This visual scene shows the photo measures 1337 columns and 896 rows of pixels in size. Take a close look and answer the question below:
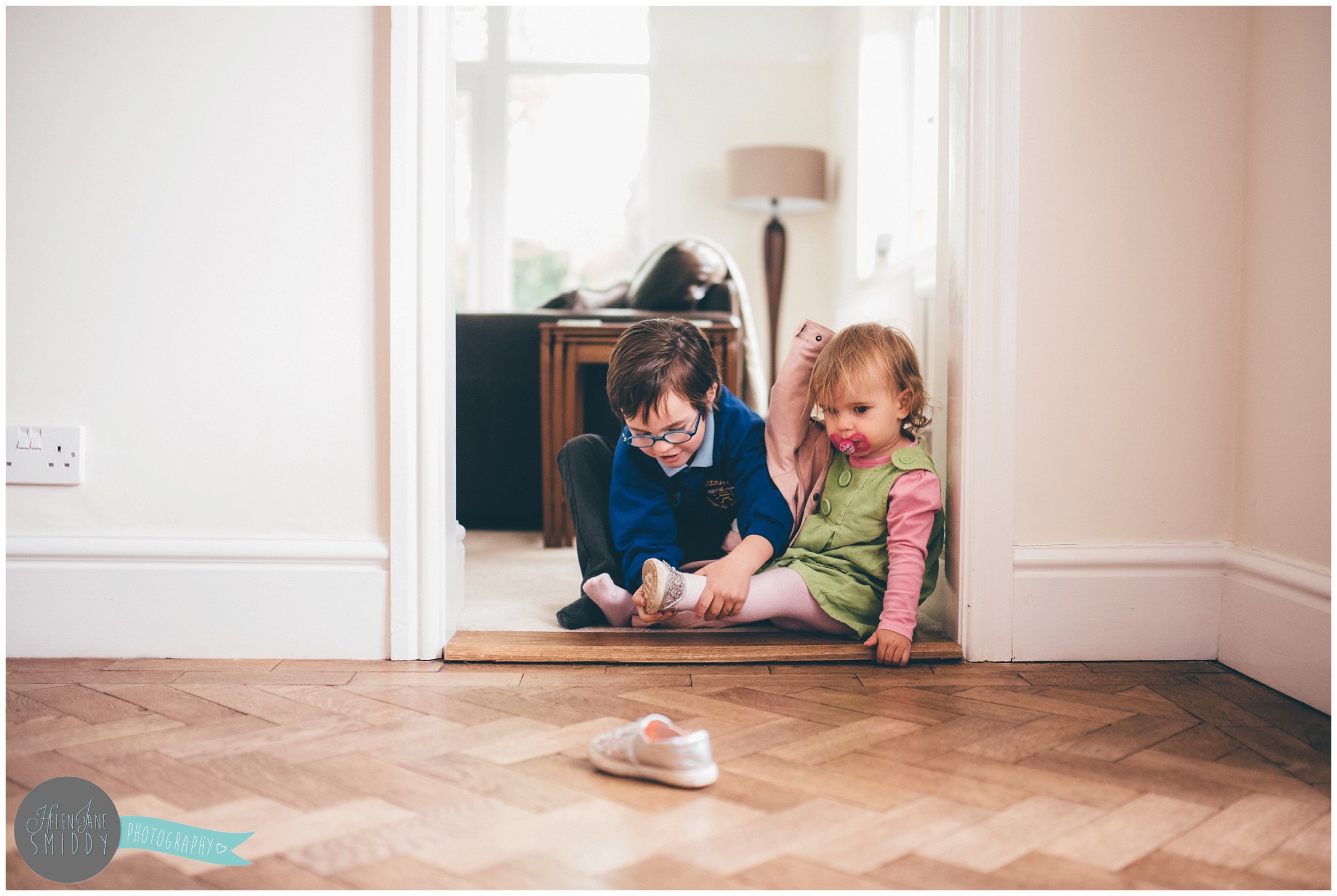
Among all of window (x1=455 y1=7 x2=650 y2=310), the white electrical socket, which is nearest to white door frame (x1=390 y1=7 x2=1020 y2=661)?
the white electrical socket

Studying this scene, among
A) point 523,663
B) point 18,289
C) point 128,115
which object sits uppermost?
point 128,115

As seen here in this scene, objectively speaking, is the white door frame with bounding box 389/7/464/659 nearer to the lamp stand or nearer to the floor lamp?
the floor lamp

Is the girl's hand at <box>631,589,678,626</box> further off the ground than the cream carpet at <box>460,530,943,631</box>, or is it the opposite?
the girl's hand at <box>631,589,678,626</box>

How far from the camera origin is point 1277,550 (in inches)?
49.7

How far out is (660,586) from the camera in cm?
136

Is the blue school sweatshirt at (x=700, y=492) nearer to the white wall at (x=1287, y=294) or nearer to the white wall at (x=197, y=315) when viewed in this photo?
the white wall at (x=197, y=315)

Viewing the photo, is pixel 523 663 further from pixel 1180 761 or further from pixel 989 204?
pixel 989 204

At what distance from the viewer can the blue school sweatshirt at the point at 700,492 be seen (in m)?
1.51

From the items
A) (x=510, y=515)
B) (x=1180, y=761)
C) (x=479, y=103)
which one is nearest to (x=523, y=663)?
(x=1180, y=761)

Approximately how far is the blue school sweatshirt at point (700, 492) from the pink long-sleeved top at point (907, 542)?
6.8 inches

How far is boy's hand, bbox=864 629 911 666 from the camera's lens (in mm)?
1330

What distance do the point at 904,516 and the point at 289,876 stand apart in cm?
96

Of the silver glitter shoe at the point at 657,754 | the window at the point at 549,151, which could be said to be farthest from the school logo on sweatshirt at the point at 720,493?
the window at the point at 549,151
